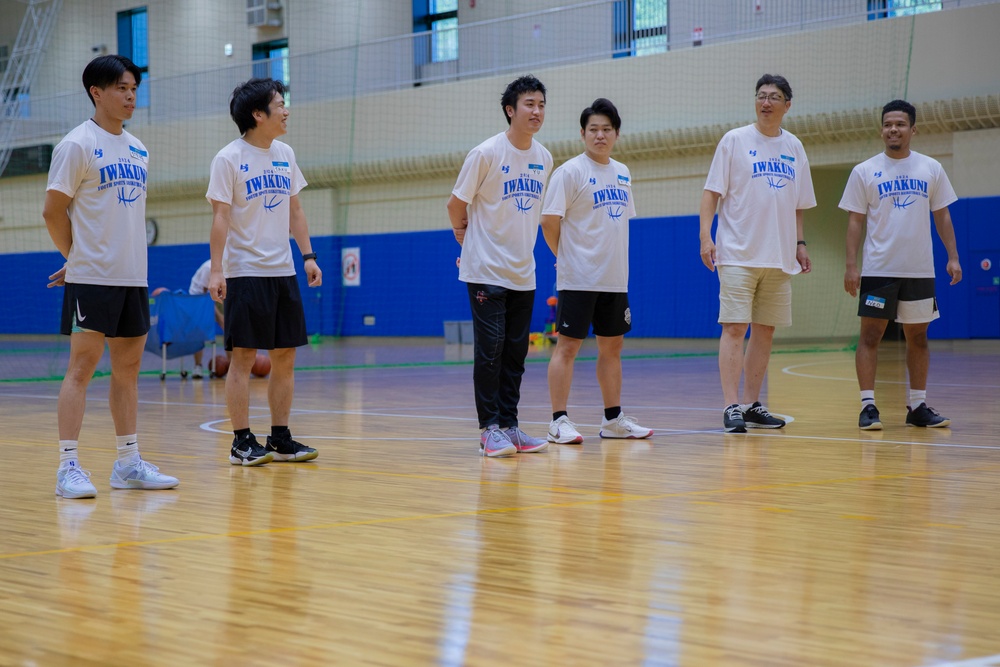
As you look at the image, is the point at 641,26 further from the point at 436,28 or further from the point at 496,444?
the point at 496,444

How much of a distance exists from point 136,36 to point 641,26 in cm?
1030

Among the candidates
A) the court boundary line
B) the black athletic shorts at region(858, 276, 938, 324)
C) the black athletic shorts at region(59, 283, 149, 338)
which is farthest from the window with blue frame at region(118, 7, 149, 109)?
the court boundary line

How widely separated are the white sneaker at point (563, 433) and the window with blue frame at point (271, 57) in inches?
658

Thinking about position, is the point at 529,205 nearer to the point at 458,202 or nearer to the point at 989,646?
the point at 458,202

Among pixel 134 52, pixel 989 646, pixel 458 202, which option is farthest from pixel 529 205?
pixel 134 52

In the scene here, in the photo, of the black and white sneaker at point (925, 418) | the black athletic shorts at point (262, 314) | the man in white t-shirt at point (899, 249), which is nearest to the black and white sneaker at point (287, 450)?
the black athletic shorts at point (262, 314)

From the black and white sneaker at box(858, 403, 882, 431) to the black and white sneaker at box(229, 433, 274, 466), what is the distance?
308 centimetres

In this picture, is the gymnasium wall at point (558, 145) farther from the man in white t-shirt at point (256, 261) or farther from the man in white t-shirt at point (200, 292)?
the man in white t-shirt at point (256, 261)

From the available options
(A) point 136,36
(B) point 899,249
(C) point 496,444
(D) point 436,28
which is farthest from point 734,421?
(A) point 136,36

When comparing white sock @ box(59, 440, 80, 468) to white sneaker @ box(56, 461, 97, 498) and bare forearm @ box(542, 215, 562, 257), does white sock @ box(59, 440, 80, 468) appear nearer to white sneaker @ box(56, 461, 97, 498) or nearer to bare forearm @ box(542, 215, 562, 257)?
white sneaker @ box(56, 461, 97, 498)

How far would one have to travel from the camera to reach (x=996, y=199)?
51.9 ft

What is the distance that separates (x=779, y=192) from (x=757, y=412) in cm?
118

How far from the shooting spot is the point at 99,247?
4203 millimetres

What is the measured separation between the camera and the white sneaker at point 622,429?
5812 millimetres
